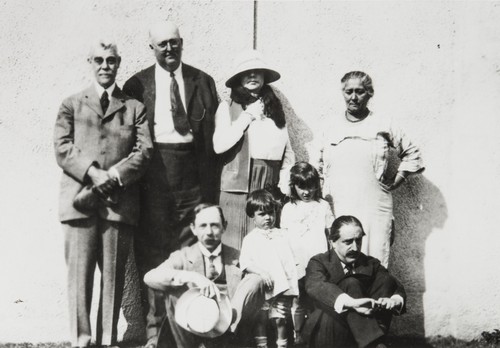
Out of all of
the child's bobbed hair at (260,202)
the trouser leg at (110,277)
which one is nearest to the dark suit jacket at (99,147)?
the trouser leg at (110,277)

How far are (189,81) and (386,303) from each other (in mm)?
2282

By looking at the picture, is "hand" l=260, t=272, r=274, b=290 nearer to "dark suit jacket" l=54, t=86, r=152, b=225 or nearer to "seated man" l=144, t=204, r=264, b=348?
"seated man" l=144, t=204, r=264, b=348

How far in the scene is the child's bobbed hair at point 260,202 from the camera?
5.35m

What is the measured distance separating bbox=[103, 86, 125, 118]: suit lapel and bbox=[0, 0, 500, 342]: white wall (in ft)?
2.04

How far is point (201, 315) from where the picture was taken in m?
4.71

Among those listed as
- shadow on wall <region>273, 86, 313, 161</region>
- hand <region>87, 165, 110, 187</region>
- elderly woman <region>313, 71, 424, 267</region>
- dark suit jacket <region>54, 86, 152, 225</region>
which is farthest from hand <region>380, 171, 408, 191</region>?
hand <region>87, 165, 110, 187</region>

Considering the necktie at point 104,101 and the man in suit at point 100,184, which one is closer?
the man in suit at point 100,184

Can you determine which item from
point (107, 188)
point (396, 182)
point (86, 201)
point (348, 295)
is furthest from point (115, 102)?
point (396, 182)

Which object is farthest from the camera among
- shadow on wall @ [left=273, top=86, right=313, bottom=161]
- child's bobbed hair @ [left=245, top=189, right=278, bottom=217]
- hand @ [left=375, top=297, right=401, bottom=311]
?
shadow on wall @ [left=273, top=86, right=313, bottom=161]

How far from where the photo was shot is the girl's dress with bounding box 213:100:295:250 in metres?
5.60

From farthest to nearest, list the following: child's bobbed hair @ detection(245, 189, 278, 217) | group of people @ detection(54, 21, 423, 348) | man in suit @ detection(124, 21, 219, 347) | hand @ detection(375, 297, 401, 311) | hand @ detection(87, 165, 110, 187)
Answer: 1. man in suit @ detection(124, 21, 219, 347)
2. child's bobbed hair @ detection(245, 189, 278, 217)
3. hand @ detection(87, 165, 110, 187)
4. group of people @ detection(54, 21, 423, 348)
5. hand @ detection(375, 297, 401, 311)

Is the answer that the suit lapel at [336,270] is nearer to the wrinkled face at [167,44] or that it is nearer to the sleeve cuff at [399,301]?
the sleeve cuff at [399,301]

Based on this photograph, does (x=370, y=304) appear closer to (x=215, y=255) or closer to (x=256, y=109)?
(x=215, y=255)

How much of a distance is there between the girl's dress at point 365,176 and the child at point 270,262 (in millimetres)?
652
